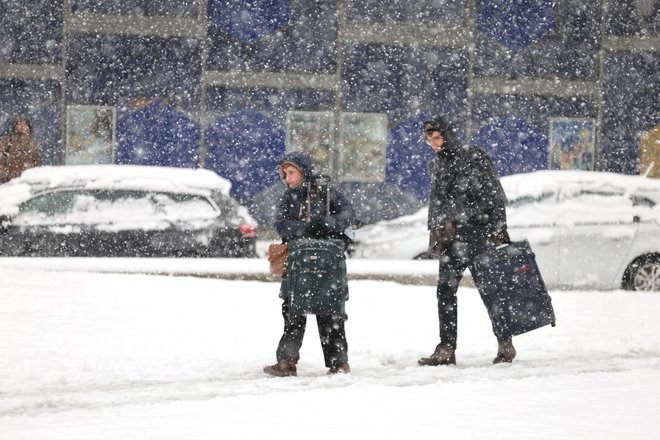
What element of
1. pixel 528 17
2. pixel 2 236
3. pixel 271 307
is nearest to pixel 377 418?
pixel 271 307

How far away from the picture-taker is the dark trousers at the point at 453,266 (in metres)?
8.49

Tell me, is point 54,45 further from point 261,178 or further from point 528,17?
point 528,17

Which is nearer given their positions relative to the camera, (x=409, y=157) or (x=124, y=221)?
(x=124, y=221)

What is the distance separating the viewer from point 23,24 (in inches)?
922

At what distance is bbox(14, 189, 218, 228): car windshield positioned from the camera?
13922 mm

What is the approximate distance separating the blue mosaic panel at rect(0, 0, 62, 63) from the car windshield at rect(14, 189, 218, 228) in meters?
10.2

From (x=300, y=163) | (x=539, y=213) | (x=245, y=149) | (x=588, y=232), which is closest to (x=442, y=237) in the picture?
(x=300, y=163)

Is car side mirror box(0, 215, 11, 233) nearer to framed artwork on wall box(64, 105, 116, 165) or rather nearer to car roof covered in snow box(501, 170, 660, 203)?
car roof covered in snow box(501, 170, 660, 203)

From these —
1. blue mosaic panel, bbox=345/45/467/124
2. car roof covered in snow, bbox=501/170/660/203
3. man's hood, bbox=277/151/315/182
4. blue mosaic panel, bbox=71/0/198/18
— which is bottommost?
car roof covered in snow, bbox=501/170/660/203

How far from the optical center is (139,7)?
23.6 metres

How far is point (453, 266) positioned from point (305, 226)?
46.9 inches

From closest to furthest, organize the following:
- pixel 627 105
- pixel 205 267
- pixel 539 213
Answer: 1. pixel 205 267
2. pixel 539 213
3. pixel 627 105

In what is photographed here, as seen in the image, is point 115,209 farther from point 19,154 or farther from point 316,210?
point 316,210

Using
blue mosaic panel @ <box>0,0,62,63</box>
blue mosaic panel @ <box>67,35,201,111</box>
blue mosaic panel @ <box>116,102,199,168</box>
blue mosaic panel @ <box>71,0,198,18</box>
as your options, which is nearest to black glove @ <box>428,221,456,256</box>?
blue mosaic panel @ <box>116,102,199,168</box>
